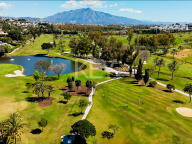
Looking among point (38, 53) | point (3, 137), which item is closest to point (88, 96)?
point (3, 137)

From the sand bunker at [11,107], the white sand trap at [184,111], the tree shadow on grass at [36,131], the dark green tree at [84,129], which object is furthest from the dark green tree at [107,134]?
the sand bunker at [11,107]

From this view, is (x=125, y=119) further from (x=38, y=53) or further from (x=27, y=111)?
(x=38, y=53)

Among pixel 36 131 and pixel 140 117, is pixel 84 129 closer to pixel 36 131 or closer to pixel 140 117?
pixel 36 131

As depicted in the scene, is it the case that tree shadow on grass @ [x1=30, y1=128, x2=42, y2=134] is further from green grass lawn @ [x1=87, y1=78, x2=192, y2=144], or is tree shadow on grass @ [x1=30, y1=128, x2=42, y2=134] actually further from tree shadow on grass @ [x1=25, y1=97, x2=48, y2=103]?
tree shadow on grass @ [x1=25, y1=97, x2=48, y2=103]

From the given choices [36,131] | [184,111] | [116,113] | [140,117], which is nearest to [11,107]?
[36,131]

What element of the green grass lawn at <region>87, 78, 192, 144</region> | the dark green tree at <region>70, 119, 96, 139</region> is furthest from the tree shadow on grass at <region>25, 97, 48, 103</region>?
the dark green tree at <region>70, 119, 96, 139</region>

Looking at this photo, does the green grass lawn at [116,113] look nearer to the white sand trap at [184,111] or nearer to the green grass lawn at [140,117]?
the green grass lawn at [140,117]
